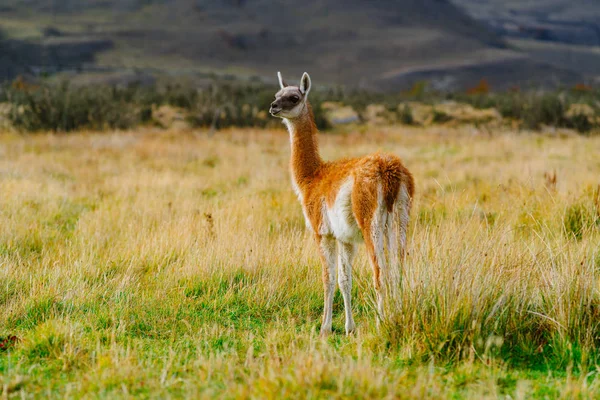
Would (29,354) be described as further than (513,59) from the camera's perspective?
No

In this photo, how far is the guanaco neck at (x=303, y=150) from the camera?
219 inches

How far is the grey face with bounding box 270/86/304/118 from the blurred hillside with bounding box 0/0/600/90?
7359cm

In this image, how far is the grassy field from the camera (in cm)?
358

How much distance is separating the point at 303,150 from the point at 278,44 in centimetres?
14669

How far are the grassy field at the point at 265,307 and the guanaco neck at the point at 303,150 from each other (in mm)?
991

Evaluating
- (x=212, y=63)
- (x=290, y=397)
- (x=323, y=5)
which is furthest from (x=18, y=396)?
(x=323, y=5)

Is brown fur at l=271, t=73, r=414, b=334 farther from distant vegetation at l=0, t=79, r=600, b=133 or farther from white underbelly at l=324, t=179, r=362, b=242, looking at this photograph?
distant vegetation at l=0, t=79, r=600, b=133

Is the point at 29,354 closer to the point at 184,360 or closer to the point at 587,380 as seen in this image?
the point at 184,360

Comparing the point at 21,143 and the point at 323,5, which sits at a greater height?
the point at 323,5

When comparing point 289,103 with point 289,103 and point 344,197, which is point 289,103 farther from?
point 344,197

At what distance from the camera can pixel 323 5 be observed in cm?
18850

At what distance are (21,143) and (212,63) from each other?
366 feet

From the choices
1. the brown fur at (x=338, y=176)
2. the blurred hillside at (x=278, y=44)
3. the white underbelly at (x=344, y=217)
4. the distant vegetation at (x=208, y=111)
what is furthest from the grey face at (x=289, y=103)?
the blurred hillside at (x=278, y=44)

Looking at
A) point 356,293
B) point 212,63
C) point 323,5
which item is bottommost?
point 356,293
